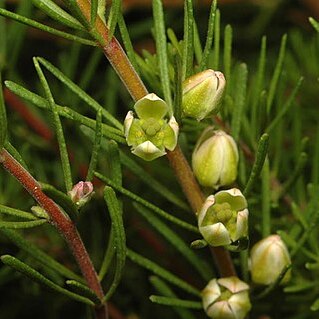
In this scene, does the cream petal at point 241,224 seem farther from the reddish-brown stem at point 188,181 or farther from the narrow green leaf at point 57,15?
the narrow green leaf at point 57,15

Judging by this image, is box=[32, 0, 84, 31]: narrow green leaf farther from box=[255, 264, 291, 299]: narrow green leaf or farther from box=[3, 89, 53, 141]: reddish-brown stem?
box=[3, 89, 53, 141]: reddish-brown stem

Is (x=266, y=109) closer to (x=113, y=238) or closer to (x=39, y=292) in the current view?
(x=113, y=238)

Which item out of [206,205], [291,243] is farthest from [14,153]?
[291,243]

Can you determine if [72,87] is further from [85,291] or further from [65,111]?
[85,291]

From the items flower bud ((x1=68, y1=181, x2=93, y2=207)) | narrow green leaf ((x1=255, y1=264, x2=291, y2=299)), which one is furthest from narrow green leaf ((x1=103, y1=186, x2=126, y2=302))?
narrow green leaf ((x1=255, y1=264, x2=291, y2=299))

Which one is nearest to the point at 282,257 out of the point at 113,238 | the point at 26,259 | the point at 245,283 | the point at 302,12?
the point at 245,283

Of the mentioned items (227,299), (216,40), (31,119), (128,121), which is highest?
(31,119)

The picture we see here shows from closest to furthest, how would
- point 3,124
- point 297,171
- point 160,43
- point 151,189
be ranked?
point 3,124, point 160,43, point 297,171, point 151,189

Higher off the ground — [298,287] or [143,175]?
[143,175]
